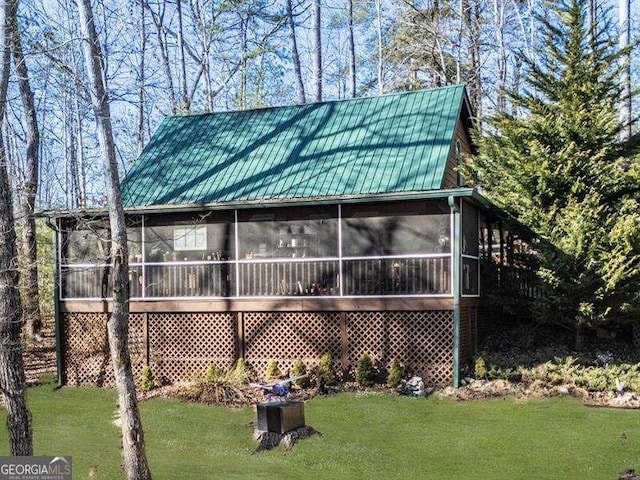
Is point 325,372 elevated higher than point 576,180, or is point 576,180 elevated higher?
point 576,180

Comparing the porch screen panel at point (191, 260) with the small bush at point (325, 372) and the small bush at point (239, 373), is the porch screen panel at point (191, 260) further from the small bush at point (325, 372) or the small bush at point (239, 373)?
the small bush at point (325, 372)

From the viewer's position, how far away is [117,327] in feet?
26.5

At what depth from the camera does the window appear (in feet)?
52.5

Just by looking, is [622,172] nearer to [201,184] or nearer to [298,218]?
[298,218]

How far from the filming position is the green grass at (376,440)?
29.7 feet

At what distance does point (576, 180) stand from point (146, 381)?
9.79 metres

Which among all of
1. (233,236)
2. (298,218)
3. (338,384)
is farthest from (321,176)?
(338,384)

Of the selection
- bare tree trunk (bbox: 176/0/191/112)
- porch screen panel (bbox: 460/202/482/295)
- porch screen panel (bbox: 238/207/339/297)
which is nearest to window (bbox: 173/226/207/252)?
porch screen panel (bbox: 238/207/339/297)

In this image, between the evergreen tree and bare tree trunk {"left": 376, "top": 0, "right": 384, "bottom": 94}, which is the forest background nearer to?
bare tree trunk {"left": 376, "top": 0, "right": 384, "bottom": 94}

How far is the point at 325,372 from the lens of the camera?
45.5 ft

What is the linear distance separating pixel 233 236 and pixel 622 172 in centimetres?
822

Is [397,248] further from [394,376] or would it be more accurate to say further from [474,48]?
[474,48]

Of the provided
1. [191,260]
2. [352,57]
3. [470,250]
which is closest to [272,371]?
[191,260]

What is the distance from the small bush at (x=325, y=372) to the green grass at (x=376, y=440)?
0.59 metres
